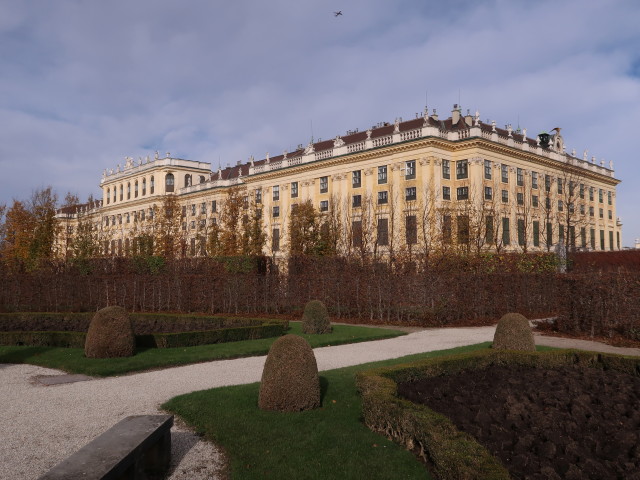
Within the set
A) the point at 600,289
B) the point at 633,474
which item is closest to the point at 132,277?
the point at 600,289

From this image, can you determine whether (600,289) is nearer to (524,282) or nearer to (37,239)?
(524,282)

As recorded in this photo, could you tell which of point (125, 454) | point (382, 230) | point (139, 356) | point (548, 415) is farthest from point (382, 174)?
point (125, 454)

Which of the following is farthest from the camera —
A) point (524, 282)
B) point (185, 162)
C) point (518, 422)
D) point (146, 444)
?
Answer: point (185, 162)

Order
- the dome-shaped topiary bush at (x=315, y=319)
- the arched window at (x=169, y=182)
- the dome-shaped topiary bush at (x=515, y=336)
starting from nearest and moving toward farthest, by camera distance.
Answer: the dome-shaped topiary bush at (x=515, y=336) → the dome-shaped topiary bush at (x=315, y=319) → the arched window at (x=169, y=182)

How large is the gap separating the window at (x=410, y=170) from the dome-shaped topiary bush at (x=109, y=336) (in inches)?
1434

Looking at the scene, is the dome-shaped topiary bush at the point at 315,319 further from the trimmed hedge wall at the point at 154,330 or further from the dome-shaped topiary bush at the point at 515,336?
the dome-shaped topiary bush at the point at 515,336

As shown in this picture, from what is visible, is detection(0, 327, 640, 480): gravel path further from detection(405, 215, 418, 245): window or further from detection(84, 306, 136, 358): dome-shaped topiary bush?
detection(405, 215, 418, 245): window

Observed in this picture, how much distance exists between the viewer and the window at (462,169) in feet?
154

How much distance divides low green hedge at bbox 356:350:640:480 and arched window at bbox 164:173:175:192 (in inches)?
2770

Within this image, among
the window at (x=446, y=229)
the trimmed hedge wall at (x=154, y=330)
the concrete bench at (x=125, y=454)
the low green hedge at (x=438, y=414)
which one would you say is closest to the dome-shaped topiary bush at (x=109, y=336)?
the trimmed hedge wall at (x=154, y=330)

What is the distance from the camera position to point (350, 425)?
25.3 ft

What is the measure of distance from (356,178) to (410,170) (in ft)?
20.9

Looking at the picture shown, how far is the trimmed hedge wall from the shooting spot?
15.8 meters

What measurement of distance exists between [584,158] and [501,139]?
20091 millimetres
